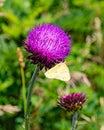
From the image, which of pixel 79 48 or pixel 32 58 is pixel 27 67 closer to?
pixel 79 48

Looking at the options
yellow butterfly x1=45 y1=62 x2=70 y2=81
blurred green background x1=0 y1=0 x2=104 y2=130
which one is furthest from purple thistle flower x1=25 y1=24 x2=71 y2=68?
blurred green background x1=0 y1=0 x2=104 y2=130

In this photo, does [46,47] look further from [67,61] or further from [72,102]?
[67,61]

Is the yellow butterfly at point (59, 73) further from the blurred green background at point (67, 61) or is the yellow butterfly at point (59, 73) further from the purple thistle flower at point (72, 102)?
the blurred green background at point (67, 61)

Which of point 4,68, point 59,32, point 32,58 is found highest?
point 4,68

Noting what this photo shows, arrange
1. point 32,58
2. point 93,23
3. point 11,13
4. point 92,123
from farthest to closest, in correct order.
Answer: point 93,23, point 11,13, point 92,123, point 32,58

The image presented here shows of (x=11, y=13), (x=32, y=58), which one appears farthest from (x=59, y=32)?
(x=11, y=13)

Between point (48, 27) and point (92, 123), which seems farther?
point (92, 123)
